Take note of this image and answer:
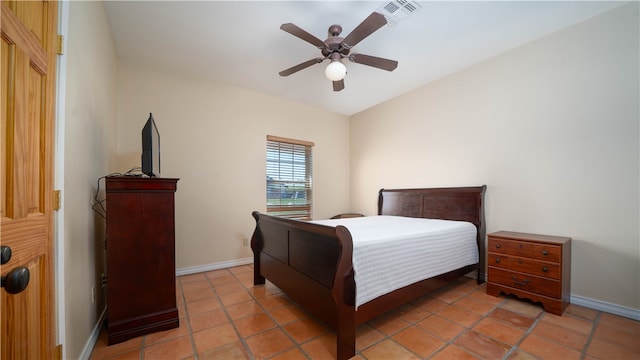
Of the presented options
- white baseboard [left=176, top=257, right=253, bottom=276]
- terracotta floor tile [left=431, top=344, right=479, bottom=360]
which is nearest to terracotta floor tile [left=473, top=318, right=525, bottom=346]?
terracotta floor tile [left=431, top=344, right=479, bottom=360]

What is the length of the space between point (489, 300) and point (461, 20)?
9.13ft

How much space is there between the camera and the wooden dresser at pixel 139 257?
1.80 m

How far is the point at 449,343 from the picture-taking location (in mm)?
1772

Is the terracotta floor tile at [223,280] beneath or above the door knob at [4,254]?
beneath

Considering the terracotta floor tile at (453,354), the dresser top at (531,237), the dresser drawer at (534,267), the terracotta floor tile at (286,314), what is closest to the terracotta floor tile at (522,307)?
the dresser drawer at (534,267)

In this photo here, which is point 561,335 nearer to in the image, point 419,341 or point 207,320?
point 419,341

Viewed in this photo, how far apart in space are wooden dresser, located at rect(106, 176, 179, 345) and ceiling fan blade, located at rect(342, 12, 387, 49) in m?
1.93

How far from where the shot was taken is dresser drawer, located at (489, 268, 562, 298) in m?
2.18

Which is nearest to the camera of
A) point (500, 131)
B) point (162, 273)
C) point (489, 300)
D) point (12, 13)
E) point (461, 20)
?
point (12, 13)

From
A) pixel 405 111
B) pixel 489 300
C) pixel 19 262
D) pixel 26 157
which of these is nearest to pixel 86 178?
pixel 26 157

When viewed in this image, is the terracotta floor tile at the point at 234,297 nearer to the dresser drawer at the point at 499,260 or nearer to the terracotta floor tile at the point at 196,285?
the terracotta floor tile at the point at 196,285

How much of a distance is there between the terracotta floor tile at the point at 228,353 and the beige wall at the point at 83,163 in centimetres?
74

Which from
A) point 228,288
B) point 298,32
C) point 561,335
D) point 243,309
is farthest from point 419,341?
point 298,32

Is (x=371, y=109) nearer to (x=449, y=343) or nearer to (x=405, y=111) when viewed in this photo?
(x=405, y=111)
